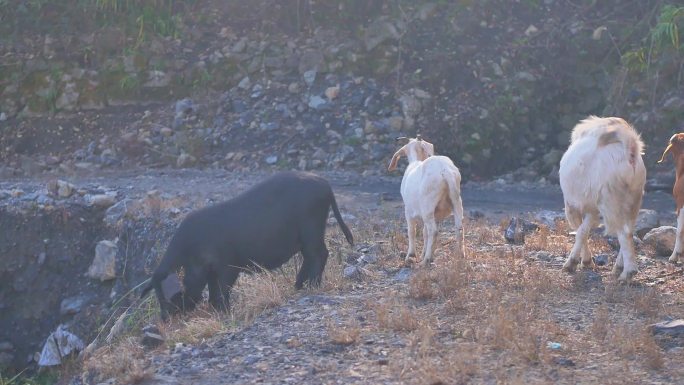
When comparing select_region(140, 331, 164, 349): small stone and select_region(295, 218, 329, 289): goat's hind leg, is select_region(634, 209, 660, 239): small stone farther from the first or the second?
select_region(140, 331, 164, 349): small stone

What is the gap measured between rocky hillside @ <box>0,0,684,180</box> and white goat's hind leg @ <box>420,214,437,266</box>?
677 cm

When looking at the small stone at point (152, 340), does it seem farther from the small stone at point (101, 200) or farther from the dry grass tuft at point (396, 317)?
the small stone at point (101, 200)

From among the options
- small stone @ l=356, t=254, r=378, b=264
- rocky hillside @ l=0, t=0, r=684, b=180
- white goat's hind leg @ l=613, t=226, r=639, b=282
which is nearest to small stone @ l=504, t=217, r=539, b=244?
small stone @ l=356, t=254, r=378, b=264

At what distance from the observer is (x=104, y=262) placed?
1166cm

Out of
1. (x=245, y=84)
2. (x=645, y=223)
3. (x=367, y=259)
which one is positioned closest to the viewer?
(x=367, y=259)

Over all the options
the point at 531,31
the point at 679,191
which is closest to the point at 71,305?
the point at 679,191

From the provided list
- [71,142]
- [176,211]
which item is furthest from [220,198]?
[71,142]

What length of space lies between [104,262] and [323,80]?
6237mm

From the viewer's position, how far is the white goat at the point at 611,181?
754 centimetres

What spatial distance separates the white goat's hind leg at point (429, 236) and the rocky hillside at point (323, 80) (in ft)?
22.2

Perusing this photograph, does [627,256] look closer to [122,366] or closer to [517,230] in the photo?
[517,230]

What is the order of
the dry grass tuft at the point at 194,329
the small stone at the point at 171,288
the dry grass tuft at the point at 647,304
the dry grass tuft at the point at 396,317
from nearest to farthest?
the dry grass tuft at the point at 396,317 → the dry grass tuft at the point at 647,304 → the dry grass tuft at the point at 194,329 → the small stone at the point at 171,288

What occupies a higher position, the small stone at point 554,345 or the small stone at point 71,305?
the small stone at point 554,345

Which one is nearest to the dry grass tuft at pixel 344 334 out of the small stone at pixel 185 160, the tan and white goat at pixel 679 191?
the tan and white goat at pixel 679 191
